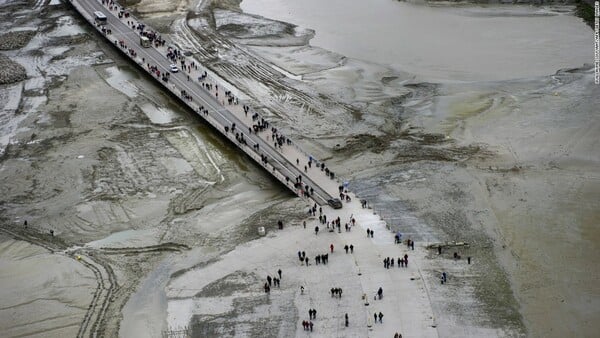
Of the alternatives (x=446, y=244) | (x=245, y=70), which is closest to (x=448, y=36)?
(x=245, y=70)

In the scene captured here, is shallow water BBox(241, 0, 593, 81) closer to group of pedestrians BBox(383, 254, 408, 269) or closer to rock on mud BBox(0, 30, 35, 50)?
rock on mud BBox(0, 30, 35, 50)

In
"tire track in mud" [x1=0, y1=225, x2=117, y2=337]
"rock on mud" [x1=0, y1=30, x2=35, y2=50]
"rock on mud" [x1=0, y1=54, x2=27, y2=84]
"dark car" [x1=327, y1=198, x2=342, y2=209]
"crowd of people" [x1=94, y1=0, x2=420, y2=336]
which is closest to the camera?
"tire track in mud" [x1=0, y1=225, x2=117, y2=337]

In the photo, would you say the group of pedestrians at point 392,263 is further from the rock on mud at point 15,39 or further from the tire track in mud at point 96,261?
the rock on mud at point 15,39

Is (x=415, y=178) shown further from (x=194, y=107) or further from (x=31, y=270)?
(x=31, y=270)

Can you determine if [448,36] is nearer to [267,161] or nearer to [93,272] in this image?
[267,161]

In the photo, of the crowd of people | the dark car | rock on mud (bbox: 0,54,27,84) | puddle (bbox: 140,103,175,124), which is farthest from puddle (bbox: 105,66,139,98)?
the dark car

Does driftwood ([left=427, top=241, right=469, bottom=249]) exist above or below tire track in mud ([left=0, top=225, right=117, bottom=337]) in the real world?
above

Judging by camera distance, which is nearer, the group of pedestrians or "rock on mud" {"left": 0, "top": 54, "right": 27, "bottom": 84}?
the group of pedestrians

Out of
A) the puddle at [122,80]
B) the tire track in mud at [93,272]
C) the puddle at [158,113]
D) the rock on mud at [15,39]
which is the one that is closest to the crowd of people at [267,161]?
the puddle at [158,113]
